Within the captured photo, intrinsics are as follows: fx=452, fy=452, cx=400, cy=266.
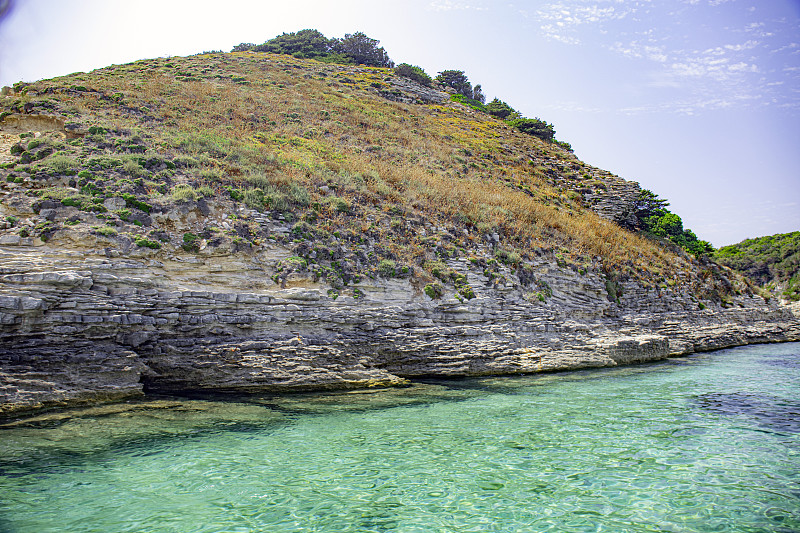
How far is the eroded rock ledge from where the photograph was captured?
34.0 ft

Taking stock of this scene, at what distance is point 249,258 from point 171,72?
26.6 meters

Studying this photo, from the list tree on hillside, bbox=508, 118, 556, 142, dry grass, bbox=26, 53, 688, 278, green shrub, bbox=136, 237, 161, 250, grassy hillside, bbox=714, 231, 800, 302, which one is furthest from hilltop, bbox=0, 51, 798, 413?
tree on hillside, bbox=508, 118, 556, 142

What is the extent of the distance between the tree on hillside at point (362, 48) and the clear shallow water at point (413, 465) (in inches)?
2114

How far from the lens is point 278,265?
1419cm

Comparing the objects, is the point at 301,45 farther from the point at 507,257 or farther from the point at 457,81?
the point at 507,257

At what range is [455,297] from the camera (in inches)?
636

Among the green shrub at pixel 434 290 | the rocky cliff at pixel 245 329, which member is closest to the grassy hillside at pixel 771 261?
the rocky cliff at pixel 245 329

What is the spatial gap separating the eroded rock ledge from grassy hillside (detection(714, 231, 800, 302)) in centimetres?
2936

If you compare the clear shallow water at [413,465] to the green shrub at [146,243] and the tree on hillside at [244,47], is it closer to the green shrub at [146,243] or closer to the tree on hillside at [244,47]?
the green shrub at [146,243]

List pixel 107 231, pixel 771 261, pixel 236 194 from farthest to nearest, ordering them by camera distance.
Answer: pixel 771 261 < pixel 236 194 < pixel 107 231

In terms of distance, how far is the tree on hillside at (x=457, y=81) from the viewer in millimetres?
57344

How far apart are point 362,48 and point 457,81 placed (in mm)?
12804

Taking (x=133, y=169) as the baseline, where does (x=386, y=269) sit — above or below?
below

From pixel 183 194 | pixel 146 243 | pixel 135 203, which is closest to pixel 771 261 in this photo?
pixel 183 194
